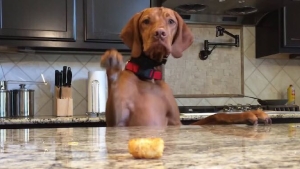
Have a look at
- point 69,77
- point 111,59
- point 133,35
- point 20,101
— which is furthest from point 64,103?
point 111,59

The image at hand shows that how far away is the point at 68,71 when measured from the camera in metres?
2.49

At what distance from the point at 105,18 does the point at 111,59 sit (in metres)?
1.43

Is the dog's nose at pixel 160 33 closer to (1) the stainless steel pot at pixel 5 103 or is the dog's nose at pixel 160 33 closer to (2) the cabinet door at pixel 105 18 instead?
(2) the cabinet door at pixel 105 18

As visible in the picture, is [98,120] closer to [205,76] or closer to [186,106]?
[186,106]

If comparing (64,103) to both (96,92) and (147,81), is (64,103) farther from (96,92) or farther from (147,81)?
(147,81)

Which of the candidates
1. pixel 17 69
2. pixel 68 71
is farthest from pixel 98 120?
pixel 17 69

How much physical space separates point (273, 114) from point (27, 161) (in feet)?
7.39

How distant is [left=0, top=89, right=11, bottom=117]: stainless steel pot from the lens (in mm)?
2430

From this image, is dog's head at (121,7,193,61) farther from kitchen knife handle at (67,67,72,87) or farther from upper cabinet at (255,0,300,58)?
upper cabinet at (255,0,300,58)

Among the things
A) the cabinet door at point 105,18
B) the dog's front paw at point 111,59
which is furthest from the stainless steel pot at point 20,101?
the dog's front paw at point 111,59

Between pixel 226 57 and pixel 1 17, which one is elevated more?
pixel 1 17

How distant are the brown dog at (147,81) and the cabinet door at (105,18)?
884 millimetres

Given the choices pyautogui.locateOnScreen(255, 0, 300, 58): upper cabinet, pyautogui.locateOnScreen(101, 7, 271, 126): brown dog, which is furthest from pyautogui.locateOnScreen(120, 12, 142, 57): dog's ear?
pyautogui.locateOnScreen(255, 0, 300, 58): upper cabinet

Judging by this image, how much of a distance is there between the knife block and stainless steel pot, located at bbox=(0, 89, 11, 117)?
0.30 m
